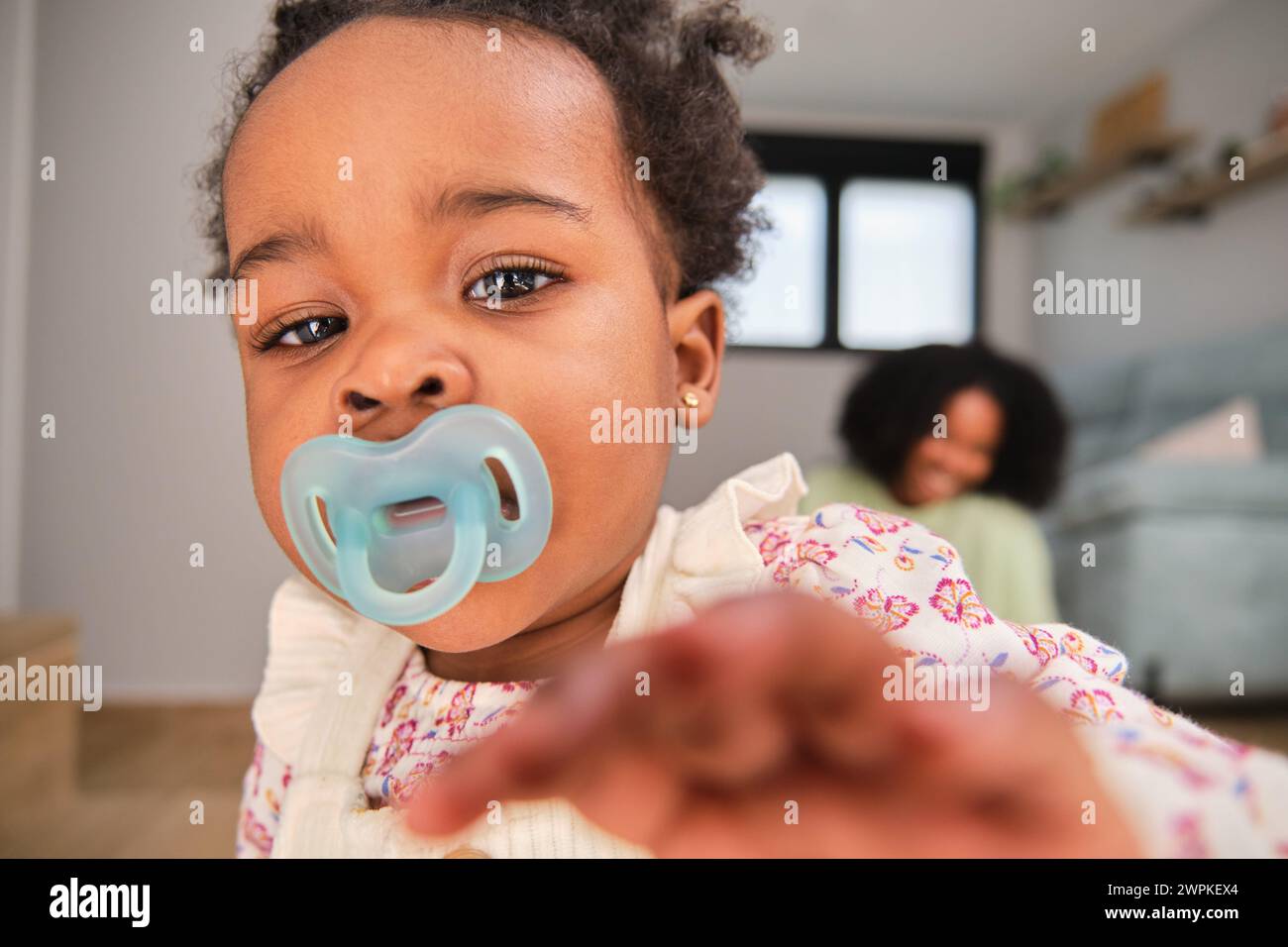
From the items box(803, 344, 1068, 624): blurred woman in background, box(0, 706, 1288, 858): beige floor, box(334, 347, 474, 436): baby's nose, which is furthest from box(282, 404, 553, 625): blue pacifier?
box(0, 706, 1288, 858): beige floor

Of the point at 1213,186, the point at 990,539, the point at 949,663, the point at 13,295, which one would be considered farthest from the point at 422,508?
the point at 1213,186

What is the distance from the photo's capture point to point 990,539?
49cm

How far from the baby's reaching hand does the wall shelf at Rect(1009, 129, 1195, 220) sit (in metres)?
2.08

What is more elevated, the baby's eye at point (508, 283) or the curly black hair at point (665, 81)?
the curly black hair at point (665, 81)

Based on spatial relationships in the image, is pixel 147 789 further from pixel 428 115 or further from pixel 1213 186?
pixel 1213 186

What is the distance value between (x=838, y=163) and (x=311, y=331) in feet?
1.30

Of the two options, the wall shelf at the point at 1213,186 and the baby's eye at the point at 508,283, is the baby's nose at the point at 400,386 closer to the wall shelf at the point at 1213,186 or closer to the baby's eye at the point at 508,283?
the baby's eye at the point at 508,283

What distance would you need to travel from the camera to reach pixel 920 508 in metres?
0.51

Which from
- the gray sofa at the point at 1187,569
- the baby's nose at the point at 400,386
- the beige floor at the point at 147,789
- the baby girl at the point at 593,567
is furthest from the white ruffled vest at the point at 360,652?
the gray sofa at the point at 1187,569

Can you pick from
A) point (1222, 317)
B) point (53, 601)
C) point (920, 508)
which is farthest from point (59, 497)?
point (1222, 317)

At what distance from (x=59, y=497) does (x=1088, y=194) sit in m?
2.50

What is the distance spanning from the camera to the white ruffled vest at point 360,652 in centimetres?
34

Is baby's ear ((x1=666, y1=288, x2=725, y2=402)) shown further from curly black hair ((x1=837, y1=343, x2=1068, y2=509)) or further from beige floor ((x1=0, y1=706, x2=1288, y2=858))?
beige floor ((x1=0, y1=706, x2=1288, y2=858))
